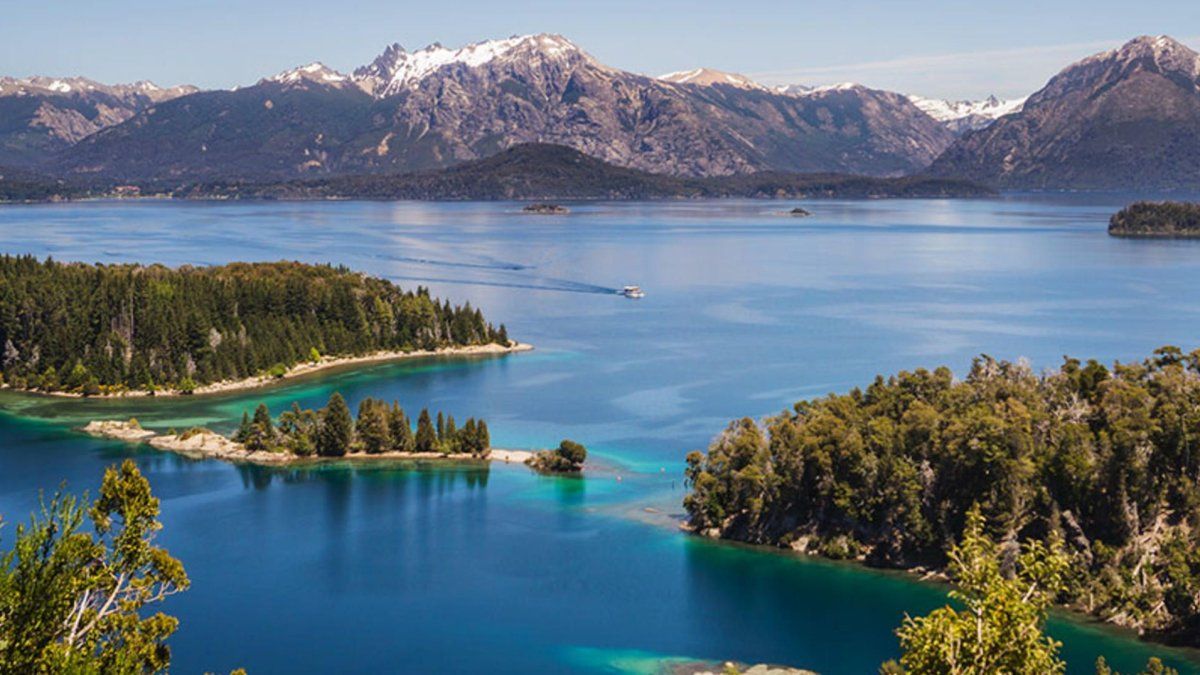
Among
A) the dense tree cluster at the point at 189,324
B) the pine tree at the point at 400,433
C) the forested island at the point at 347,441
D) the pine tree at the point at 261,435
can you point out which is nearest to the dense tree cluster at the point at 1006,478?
the forested island at the point at 347,441

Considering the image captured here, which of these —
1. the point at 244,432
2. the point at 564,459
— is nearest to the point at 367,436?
the point at 244,432

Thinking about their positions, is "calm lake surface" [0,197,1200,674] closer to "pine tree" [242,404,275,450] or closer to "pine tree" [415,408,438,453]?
"pine tree" [415,408,438,453]

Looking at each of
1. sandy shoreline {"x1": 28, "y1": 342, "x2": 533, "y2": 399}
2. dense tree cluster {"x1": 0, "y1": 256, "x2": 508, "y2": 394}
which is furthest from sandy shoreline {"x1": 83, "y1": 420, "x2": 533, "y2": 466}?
dense tree cluster {"x1": 0, "y1": 256, "x2": 508, "y2": 394}

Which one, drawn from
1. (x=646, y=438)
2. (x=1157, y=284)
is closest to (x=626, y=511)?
(x=646, y=438)

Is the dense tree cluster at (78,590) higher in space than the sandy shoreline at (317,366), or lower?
higher

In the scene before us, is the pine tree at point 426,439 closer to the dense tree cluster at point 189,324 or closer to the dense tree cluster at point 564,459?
the dense tree cluster at point 564,459

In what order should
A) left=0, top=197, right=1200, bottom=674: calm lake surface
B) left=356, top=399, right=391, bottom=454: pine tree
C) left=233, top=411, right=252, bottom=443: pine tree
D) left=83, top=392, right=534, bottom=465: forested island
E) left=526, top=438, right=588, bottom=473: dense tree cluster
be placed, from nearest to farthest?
left=0, top=197, right=1200, bottom=674: calm lake surface, left=526, top=438, right=588, bottom=473: dense tree cluster, left=83, top=392, right=534, bottom=465: forested island, left=356, top=399, right=391, bottom=454: pine tree, left=233, top=411, right=252, bottom=443: pine tree

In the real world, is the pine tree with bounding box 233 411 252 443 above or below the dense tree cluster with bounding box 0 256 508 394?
below

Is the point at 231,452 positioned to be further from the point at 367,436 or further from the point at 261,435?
the point at 367,436
